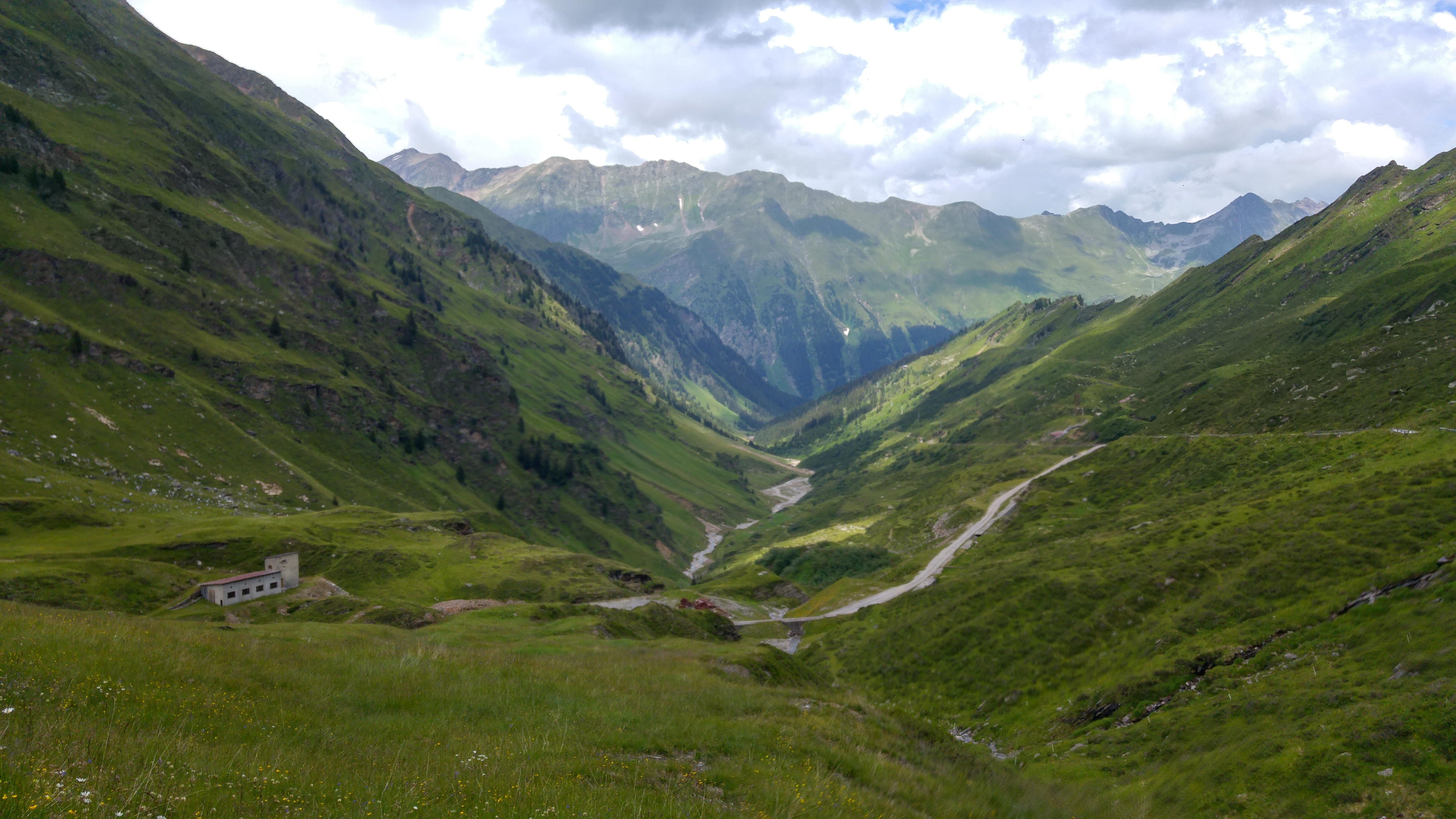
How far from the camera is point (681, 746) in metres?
16.5

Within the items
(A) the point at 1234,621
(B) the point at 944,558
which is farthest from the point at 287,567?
(B) the point at 944,558

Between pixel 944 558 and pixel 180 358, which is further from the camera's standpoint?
pixel 180 358

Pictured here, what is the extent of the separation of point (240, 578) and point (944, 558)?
102664 millimetres

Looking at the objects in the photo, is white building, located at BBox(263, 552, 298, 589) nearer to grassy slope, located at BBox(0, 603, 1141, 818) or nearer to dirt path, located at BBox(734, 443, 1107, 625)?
dirt path, located at BBox(734, 443, 1107, 625)

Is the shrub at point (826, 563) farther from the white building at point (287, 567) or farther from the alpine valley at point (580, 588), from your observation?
the white building at point (287, 567)

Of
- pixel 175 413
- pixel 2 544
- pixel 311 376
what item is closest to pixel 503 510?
pixel 311 376

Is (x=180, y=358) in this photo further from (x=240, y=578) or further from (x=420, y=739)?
(x=420, y=739)

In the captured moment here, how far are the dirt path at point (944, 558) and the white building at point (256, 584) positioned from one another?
183ft

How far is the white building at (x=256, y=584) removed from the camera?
66250 millimetres

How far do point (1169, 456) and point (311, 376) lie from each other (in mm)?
170311

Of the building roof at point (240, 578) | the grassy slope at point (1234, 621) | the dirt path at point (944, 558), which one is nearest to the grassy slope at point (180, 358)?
the building roof at point (240, 578)

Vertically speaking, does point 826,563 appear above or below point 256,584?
below

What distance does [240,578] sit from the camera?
67.9 m

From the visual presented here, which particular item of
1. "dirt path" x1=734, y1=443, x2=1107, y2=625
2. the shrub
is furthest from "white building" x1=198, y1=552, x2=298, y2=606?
the shrub
